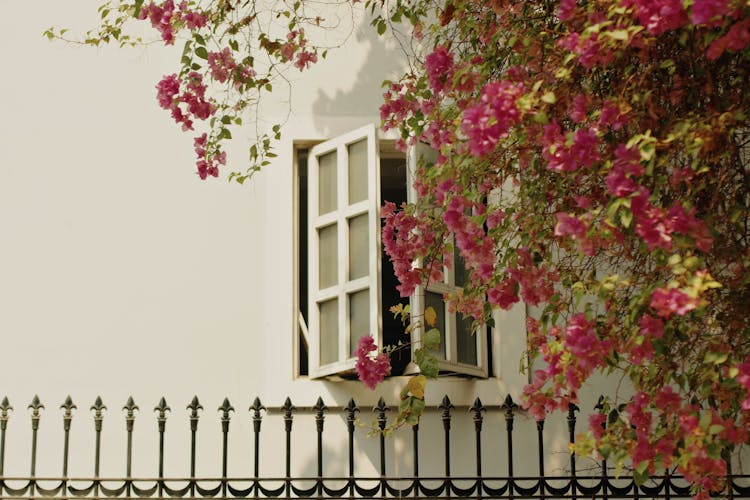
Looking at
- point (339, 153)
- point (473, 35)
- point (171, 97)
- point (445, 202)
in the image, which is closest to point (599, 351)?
point (445, 202)

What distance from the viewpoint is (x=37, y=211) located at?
841 centimetres

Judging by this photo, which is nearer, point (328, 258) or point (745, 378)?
point (745, 378)

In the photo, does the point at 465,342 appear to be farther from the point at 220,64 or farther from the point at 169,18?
the point at 169,18

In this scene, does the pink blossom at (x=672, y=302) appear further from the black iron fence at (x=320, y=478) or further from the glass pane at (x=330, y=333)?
the glass pane at (x=330, y=333)

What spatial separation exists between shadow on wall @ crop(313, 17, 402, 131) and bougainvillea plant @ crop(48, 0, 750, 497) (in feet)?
5.48

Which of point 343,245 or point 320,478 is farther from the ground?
point 343,245

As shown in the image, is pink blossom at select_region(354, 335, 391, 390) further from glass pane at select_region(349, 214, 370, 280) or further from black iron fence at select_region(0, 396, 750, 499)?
glass pane at select_region(349, 214, 370, 280)

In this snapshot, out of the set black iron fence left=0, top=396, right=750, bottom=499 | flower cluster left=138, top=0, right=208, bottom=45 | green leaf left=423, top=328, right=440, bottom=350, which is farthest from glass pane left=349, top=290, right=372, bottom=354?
flower cluster left=138, top=0, right=208, bottom=45

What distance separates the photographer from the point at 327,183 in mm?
8359

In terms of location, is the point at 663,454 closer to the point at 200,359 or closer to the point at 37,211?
the point at 200,359

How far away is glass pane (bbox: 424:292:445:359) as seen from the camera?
25.9ft

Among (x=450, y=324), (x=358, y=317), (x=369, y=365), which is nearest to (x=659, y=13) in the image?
(x=369, y=365)

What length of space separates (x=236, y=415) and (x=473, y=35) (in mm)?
A: 2810

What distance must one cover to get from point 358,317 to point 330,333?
229 millimetres
